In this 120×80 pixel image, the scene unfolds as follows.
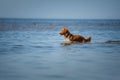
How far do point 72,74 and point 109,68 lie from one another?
1506 mm

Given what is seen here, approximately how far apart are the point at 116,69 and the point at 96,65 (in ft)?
3.10

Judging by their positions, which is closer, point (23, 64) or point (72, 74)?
point (72, 74)

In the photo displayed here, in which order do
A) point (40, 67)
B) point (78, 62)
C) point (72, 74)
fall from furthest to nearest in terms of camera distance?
point (78, 62) < point (40, 67) < point (72, 74)

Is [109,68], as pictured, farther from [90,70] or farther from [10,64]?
[10,64]

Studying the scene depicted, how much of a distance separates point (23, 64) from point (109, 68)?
2.84 metres

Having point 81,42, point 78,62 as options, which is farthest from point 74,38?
point 78,62

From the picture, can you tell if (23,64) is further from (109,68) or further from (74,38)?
(74,38)

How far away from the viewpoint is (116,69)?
9.13 meters

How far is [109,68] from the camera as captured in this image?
30.6ft

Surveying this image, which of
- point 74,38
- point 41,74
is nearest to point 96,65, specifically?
point 41,74

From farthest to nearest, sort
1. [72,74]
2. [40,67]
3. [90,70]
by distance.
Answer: [40,67], [90,70], [72,74]

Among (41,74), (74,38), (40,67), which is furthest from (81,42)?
(41,74)

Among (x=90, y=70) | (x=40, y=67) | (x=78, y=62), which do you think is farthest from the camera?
(x=78, y=62)

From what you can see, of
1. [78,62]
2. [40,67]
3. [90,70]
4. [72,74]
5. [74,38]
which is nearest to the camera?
[72,74]
